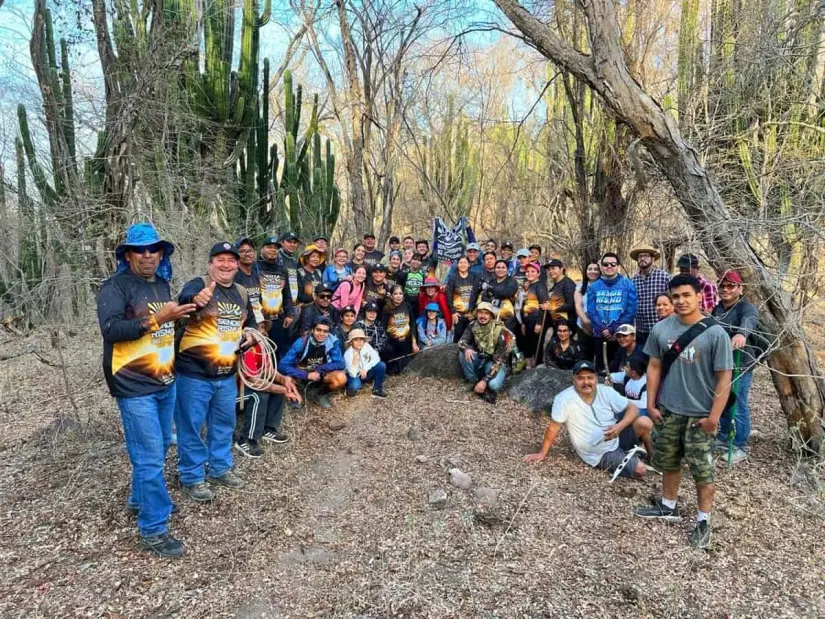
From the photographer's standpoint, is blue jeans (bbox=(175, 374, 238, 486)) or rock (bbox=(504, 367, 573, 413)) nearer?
blue jeans (bbox=(175, 374, 238, 486))

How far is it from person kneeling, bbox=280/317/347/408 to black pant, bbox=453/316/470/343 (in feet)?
6.35

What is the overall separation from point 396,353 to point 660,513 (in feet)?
12.6

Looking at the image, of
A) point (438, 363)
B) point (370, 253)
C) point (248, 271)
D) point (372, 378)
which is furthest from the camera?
point (370, 253)

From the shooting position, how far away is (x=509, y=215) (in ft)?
54.1

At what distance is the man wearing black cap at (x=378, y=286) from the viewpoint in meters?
6.68

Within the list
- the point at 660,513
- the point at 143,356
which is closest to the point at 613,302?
the point at 660,513

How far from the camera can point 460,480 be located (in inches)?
159

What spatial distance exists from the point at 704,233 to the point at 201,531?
434 centimetres

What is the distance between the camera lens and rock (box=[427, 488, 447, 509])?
3.74 m

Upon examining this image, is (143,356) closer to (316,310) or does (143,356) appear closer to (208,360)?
(208,360)

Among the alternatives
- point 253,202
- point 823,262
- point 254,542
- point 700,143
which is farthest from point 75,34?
point 823,262

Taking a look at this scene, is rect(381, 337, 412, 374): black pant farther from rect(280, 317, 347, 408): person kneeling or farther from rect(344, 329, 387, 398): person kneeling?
rect(280, 317, 347, 408): person kneeling

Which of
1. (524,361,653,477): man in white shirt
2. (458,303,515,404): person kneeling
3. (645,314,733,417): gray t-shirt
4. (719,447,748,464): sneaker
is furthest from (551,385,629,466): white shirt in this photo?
(458,303,515,404): person kneeling

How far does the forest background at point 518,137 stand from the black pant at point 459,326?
80.6 inches
